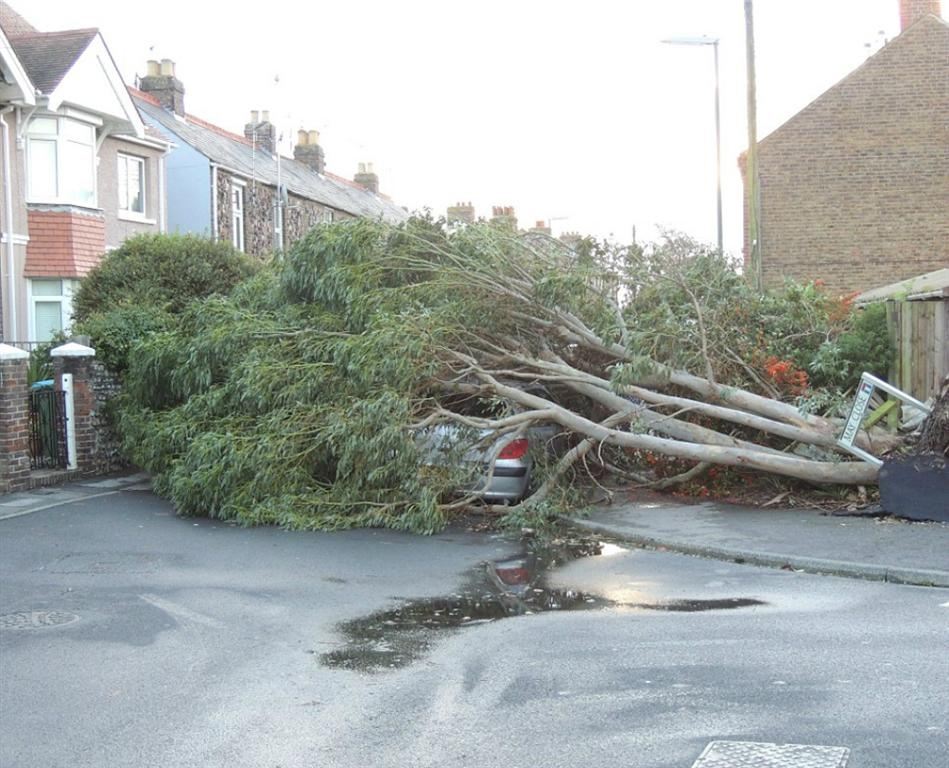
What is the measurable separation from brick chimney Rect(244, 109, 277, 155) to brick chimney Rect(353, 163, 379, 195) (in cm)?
1070

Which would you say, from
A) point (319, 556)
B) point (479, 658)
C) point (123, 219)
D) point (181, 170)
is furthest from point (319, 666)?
point (181, 170)

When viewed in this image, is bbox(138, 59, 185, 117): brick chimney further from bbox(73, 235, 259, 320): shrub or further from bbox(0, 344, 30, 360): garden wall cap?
bbox(0, 344, 30, 360): garden wall cap

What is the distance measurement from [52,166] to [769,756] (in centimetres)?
2143

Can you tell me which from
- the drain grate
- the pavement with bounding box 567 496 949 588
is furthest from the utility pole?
the drain grate

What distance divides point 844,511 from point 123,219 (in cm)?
1952

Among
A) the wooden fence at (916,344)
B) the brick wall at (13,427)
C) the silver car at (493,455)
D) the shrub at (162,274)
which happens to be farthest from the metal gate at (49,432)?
the wooden fence at (916,344)

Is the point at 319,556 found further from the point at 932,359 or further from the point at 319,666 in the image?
the point at 932,359

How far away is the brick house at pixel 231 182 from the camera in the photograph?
98.7 ft

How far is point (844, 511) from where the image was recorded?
11.1 m

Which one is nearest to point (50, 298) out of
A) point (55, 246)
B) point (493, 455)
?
point (55, 246)

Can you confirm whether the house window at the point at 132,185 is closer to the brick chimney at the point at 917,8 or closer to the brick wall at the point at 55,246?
the brick wall at the point at 55,246

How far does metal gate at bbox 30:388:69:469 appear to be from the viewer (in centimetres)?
1463

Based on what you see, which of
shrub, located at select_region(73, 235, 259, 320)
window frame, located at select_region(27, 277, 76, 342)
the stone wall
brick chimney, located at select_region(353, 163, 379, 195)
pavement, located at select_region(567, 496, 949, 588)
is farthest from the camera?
brick chimney, located at select_region(353, 163, 379, 195)

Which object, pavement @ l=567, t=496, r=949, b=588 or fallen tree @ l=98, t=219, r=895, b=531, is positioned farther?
fallen tree @ l=98, t=219, r=895, b=531
